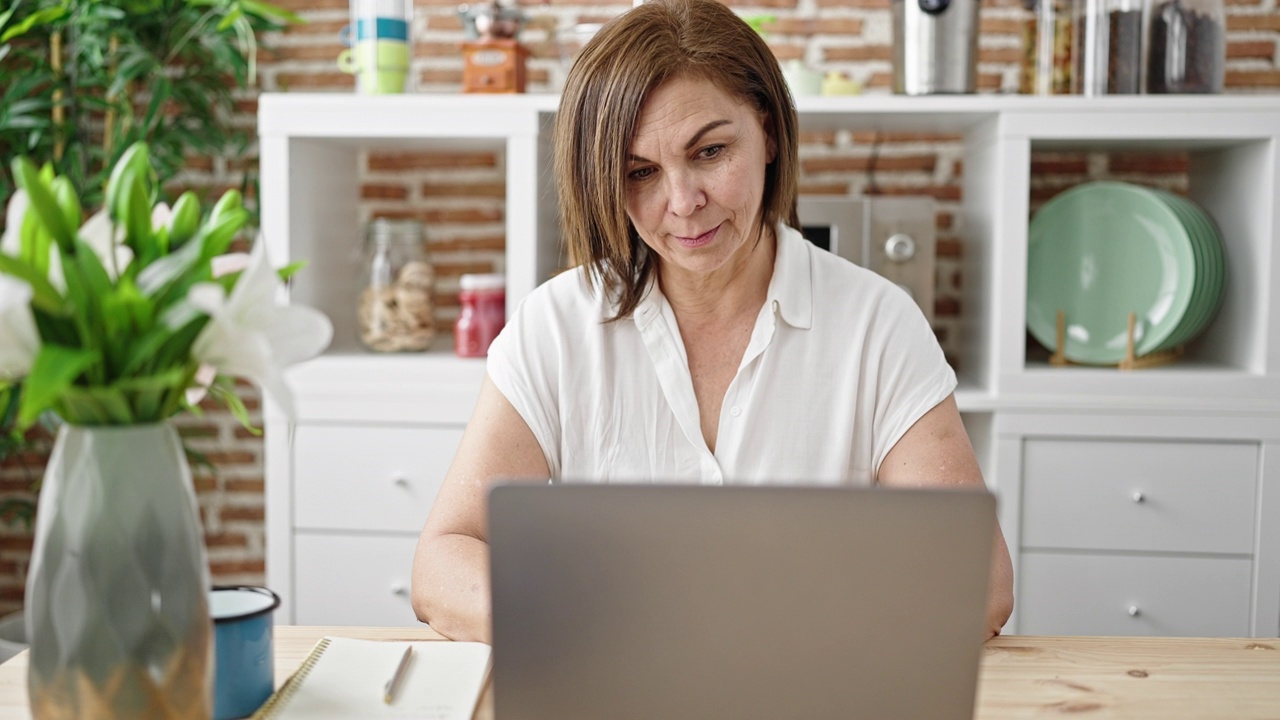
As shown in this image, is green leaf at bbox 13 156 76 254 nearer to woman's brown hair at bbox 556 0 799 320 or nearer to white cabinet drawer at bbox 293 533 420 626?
woman's brown hair at bbox 556 0 799 320

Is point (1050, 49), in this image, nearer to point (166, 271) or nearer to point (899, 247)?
point (899, 247)

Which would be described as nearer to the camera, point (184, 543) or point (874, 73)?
point (184, 543)

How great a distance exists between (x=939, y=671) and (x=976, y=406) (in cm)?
152

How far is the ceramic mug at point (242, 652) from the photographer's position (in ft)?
3.02

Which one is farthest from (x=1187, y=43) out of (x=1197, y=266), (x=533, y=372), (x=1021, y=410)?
(x=533, y=372)

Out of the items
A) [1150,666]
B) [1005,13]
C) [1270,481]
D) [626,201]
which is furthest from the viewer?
[1005,13]

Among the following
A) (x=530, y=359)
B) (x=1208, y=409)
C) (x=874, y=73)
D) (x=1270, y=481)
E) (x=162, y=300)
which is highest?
(x=874, y=73)

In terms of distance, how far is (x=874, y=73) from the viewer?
2637 mm

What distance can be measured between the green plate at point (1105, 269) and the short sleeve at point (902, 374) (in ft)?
2.92

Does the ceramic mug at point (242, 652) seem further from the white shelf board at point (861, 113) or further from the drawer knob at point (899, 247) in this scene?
the drawer knob at point (899, 247)

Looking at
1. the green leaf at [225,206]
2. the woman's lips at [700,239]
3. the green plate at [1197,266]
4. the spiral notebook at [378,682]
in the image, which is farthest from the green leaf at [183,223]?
the green plate at [1197,266]

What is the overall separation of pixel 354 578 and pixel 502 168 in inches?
40.3

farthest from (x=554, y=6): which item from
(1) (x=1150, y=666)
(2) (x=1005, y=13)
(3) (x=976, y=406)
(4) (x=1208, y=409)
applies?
(1) (x=1150, y=666)

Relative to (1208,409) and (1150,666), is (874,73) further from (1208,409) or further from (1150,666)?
(1150,666)
